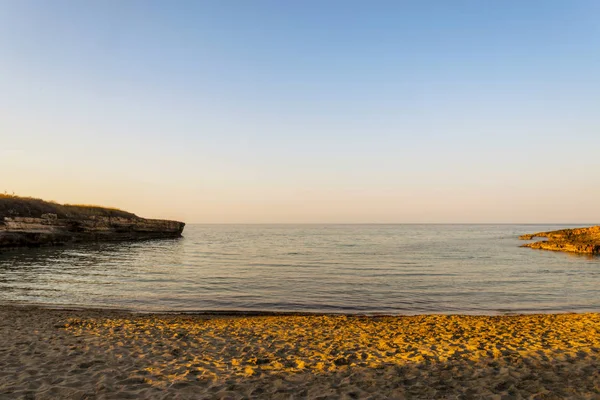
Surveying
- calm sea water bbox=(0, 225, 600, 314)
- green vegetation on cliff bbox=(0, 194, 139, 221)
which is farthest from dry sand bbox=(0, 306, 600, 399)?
green vegetation on cliff bbox=(0, 194, 139, 221)

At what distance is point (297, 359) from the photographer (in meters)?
9.12

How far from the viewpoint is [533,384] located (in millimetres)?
7363

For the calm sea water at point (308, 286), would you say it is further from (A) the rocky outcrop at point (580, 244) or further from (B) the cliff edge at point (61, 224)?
(B) the cliff edge at point (61, 224)

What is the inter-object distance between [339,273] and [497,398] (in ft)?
75.3

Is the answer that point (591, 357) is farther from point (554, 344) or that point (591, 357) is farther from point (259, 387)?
point (259, 387)

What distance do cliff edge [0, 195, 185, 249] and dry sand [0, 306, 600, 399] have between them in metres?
42.2

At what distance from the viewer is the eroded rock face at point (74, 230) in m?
46.6

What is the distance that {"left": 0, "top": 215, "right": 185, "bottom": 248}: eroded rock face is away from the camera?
46.6m

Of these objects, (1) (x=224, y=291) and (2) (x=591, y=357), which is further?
(1) (x=224, y=291)

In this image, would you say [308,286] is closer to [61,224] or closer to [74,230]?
[61,224]

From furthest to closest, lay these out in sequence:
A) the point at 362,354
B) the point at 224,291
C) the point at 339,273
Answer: the point at 339,273
the point at 224,291
the point at 362,354

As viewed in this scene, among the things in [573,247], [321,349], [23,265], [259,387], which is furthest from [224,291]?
[573,247]

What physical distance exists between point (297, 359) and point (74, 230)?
6326 centimetres

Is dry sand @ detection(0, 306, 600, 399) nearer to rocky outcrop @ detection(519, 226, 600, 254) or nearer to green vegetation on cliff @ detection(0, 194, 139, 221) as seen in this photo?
rocky outcrop @ detection(519, 226, 600, 254)
